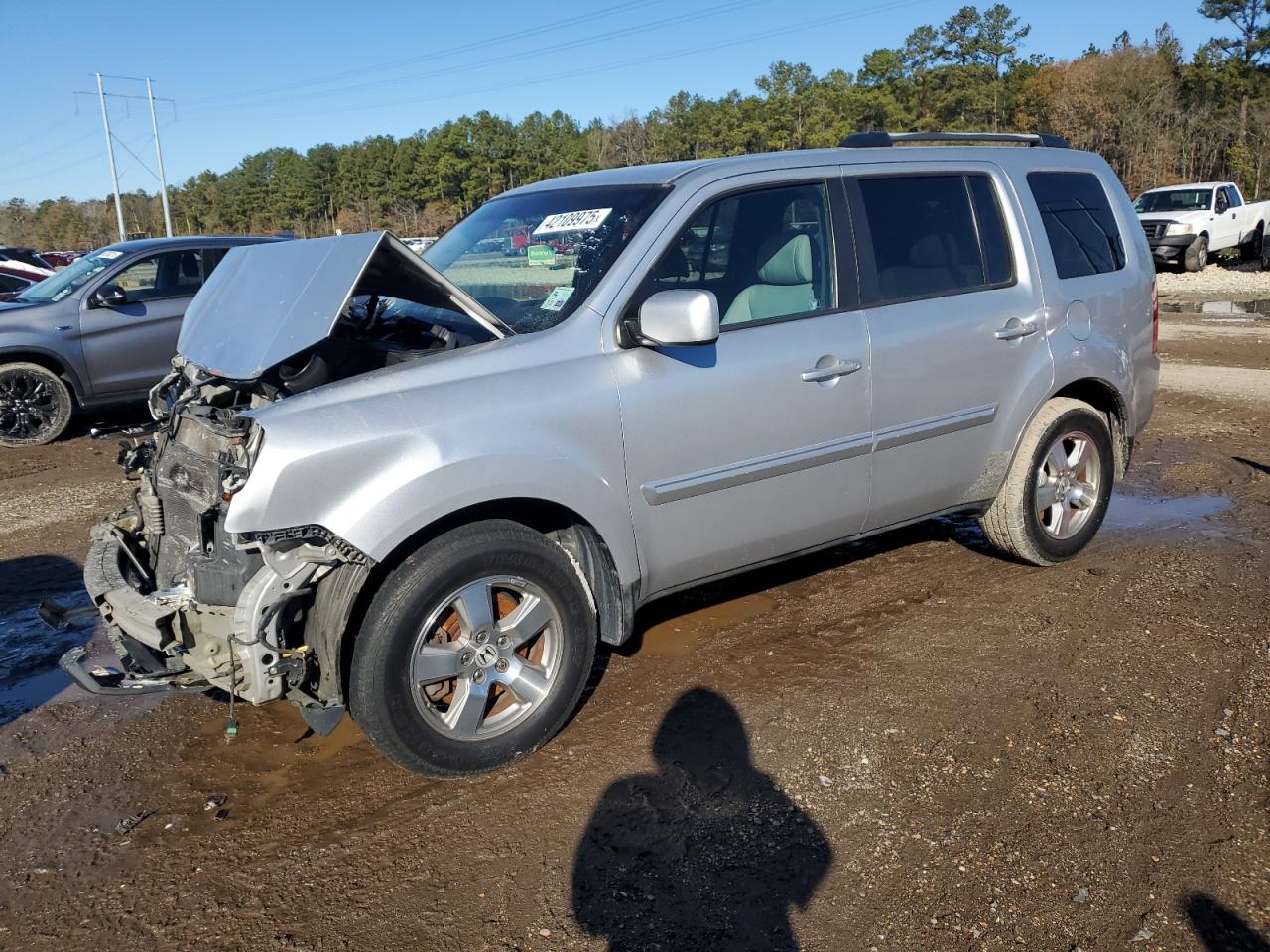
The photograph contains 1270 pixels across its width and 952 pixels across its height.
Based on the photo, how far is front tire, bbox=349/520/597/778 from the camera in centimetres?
321

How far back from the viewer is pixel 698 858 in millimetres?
3070

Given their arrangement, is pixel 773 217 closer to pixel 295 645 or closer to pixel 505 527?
pixel 505 527

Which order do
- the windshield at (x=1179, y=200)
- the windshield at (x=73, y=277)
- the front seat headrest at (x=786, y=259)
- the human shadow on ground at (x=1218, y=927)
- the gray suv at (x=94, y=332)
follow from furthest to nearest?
the windshield at (x=1179, y=200) < the windshield at (x=73, y=277) < the gray suv at (x=94, y=332) < the front seat headrest at (x=786, y=259) < the human shadow on ground at (x=1218, y=927)

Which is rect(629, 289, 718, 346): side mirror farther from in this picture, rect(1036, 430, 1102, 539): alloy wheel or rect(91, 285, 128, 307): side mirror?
rect(91, 285, 128, 307): side mirror

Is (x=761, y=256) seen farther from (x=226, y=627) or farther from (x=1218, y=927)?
(x=1218, y=927)

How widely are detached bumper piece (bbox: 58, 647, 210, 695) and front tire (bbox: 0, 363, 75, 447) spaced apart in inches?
273

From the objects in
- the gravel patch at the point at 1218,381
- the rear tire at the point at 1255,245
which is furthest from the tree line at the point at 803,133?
the gravel patch at the point at 1218,381

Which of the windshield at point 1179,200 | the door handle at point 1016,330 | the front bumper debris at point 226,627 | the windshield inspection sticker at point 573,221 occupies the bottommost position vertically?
the front bumper debris at point 226,627

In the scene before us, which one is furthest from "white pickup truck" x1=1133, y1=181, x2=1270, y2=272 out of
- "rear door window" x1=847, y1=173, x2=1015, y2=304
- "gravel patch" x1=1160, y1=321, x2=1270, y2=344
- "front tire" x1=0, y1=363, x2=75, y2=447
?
"front tire" x1=0, y1=363, x2=75, y2=447

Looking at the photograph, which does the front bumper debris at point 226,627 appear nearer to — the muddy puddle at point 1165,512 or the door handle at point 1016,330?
the door handle at point 1016,330

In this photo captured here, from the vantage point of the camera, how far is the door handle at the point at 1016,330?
15.3ft

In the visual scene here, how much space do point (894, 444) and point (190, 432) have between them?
2.83m

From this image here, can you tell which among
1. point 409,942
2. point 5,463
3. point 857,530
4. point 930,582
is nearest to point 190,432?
point 409,942

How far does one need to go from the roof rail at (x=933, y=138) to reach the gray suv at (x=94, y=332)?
6.98 meters
